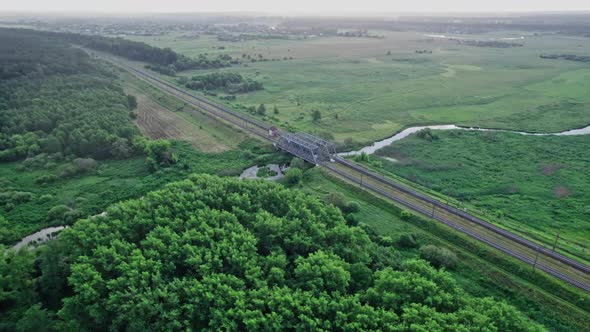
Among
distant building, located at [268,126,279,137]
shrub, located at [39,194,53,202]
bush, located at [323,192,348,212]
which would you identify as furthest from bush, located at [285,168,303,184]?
shrub, located at [39,194,53,202]

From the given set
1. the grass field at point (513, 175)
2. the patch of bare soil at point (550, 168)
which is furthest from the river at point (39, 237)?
the patch of bare soil at point (550, 168)

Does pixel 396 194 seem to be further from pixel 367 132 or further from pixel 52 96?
pixel 52 96

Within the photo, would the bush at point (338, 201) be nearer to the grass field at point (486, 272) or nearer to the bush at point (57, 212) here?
the grass field at point (486, 272)

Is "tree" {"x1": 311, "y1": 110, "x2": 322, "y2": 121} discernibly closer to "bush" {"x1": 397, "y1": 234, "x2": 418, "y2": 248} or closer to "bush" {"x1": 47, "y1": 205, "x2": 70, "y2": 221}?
"bush" {"x1": 397, "y1": 234, "x2": 418, "y2": 248}

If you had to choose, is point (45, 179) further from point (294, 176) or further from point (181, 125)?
point (294, 176)

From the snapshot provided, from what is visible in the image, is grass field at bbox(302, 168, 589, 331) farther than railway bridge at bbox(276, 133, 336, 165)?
No

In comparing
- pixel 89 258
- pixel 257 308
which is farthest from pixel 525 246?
pixel 89 258
